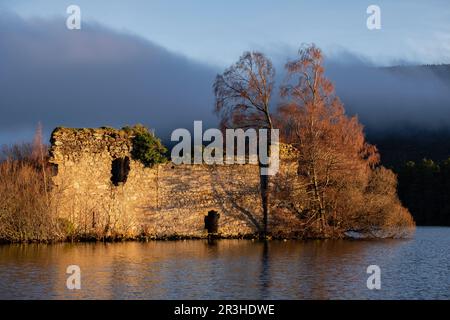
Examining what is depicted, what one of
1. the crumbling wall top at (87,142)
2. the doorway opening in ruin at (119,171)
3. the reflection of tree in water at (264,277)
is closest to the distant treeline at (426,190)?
the doorway opening in ruin at (119,171)

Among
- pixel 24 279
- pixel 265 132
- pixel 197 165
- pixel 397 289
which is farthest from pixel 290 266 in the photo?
pixel 265 132

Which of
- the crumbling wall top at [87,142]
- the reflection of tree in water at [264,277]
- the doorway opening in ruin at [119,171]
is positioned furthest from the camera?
the doorway opening in ruin at [119,171]

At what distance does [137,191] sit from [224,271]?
1213 centimetres

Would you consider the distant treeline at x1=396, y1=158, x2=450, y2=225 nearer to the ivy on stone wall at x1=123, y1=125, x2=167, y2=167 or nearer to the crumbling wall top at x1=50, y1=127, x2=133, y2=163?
the ivy on stone wall at x1=123, y1=125, x2=167, y2=167

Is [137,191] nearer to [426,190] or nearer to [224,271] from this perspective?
[224,271]

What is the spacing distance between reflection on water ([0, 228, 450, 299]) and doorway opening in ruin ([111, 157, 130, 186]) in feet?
10.7

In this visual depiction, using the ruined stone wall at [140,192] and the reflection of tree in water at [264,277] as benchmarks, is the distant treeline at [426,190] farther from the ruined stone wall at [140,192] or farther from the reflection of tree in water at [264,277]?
the reflection of tree in water at [264,277]

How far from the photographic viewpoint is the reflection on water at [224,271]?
15711 millimetres

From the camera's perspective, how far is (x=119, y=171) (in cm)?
3028

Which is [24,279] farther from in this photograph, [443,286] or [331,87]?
[331,87]

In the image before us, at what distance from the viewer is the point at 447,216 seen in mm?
62656

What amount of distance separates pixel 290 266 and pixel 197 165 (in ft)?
38.6

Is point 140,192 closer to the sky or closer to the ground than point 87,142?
closer to the ground

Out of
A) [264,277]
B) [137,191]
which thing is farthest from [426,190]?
[264,277]
